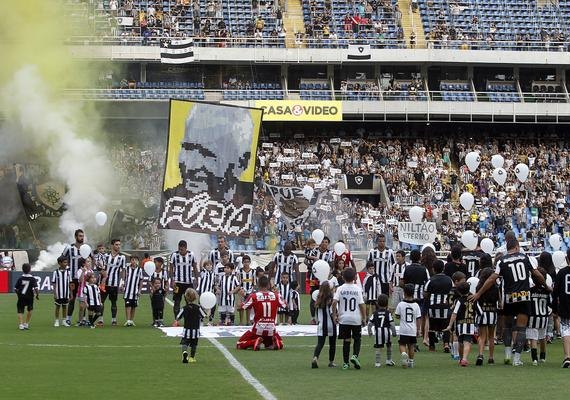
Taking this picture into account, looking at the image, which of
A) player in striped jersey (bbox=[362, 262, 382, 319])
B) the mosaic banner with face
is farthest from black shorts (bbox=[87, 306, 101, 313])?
the mosaic banner with face

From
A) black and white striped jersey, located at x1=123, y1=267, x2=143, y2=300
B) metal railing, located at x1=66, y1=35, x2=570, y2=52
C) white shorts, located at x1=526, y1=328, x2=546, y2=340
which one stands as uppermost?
metal railing, located at x1=66, y1=35, x2=570, y2=52

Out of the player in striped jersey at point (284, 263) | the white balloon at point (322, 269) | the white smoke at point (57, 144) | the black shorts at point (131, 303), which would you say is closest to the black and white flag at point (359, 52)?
the white smoke at point (57, 144)

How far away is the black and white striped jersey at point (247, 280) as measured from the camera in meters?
27.8

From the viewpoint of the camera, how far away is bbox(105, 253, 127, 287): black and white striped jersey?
28.3 meters

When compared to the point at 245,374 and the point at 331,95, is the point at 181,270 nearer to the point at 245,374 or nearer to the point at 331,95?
the point at 245,374

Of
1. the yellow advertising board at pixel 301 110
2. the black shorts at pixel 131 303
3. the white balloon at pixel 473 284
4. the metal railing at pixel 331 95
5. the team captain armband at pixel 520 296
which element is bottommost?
the team captain armband at pixel 520 296

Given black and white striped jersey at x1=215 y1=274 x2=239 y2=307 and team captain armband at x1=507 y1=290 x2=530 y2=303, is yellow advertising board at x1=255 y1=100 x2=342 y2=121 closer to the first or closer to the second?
black and white striped jersey at x1=215 y1=274 x2=239 y2=307

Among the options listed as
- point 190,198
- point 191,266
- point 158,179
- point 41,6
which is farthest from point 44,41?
point 191,266

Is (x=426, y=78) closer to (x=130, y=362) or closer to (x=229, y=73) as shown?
(x=229, y=73)

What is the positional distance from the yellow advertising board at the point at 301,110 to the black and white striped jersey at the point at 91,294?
92.3ft

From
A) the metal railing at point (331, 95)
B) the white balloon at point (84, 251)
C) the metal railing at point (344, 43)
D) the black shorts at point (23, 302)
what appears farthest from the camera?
the metal railing at point (344, 43)

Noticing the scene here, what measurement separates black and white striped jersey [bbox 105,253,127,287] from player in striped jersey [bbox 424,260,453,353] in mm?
9117

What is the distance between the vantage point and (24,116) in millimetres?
45219

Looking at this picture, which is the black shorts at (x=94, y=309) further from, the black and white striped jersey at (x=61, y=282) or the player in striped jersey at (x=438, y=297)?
the player in striped jersey at (x=438, y=297)
